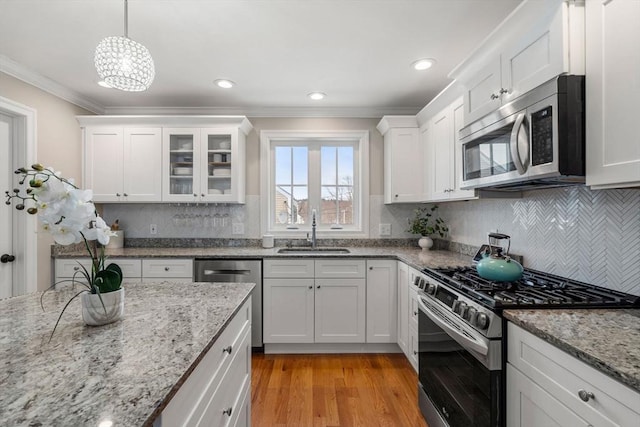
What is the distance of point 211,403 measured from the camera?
101cm

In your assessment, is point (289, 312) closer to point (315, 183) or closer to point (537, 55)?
point (315, 183)

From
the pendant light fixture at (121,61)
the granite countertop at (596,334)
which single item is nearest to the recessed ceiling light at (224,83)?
the pendant light fixture at (121,61)

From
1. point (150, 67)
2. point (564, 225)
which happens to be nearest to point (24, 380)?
point (150, 67)

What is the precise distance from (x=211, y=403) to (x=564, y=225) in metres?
1.98

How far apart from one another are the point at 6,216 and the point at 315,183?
8.98 ft

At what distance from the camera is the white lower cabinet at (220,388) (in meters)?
0.79

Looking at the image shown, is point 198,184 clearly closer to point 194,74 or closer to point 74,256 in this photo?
point 194,74

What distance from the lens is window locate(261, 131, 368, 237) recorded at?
3.46m

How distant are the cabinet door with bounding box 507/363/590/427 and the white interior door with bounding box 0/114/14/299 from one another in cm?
353

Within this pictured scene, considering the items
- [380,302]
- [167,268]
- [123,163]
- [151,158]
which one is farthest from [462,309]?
[123,163]

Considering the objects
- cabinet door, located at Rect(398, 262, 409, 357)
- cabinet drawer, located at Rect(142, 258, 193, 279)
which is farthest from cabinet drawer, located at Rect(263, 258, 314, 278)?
cabinet door, located at Rect(398, 262, 409, 357)

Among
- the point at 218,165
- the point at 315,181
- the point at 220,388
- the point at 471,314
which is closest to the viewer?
the point at 220,388

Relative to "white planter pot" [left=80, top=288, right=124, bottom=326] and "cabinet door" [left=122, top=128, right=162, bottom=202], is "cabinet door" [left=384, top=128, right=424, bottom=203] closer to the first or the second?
"cabinet door" [left=122, top=128, right=162, bottom=202]

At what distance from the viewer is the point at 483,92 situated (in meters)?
1.82
